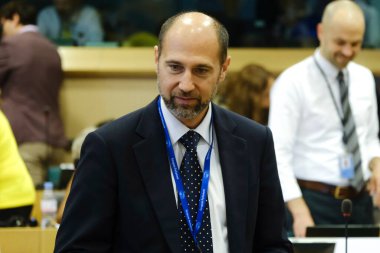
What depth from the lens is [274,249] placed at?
3.21m

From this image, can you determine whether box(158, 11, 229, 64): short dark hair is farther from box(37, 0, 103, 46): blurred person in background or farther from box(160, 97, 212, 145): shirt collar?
box(37, 0, 103, 46): blurred person in background

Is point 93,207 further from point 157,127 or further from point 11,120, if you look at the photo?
point 11,120

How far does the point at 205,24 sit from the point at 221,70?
173 millimetres

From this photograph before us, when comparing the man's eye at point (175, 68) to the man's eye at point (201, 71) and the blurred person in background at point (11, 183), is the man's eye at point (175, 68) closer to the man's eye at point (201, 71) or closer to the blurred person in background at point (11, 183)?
the man's eye at point (201, 71)

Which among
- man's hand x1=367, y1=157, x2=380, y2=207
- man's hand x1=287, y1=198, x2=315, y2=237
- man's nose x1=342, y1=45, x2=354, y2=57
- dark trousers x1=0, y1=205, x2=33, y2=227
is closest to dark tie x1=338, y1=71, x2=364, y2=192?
man's hand x1=367, y1=157, x2=380, y2=207

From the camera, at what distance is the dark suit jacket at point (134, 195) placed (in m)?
2.96

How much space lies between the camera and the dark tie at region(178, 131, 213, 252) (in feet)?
9.91

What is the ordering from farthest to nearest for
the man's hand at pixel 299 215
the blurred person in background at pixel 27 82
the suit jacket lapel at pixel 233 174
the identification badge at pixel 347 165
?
1. the blurred person in background at pixel 27 82
2. the identification badge at pixel 347 165
3. the man's hand at pixel 299 215
4. the suit jacket lapel at pixel 233 174

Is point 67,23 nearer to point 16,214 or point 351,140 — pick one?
point 16,214

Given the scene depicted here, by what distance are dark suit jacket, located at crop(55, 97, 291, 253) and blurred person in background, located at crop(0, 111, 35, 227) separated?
123 inches

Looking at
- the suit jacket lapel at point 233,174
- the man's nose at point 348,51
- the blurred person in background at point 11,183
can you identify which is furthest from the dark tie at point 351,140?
the suit jacket lapel at point 233,174

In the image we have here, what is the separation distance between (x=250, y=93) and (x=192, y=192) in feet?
14.6

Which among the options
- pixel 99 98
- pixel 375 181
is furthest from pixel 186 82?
pixel 99 98

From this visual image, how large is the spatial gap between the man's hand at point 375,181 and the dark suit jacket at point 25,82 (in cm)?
413
